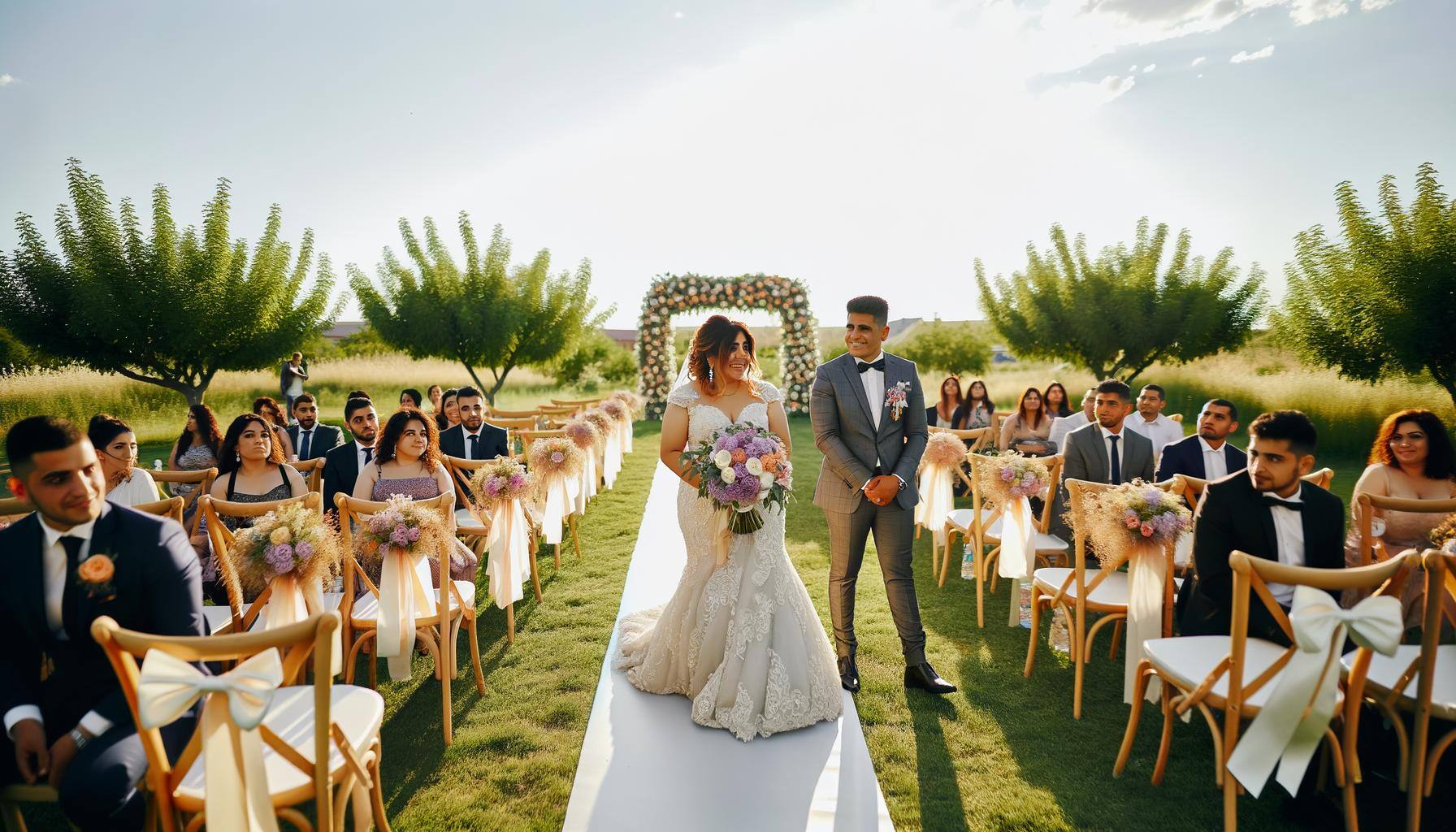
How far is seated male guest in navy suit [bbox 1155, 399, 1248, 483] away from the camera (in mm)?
5117

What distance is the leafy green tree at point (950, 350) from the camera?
1571 inches

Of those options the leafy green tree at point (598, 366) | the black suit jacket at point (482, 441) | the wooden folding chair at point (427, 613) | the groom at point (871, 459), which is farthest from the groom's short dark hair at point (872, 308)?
the leafy green tree at point (598, 366)

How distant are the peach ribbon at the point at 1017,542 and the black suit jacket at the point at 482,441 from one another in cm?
475

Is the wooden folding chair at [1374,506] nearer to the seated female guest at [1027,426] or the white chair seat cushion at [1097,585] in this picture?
the white chair seat cushion at [1097,585]

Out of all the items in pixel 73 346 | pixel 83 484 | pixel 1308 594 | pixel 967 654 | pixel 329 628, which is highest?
pixel 73 346

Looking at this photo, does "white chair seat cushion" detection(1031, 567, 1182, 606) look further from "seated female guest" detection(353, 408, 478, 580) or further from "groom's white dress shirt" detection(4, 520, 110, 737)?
"groom's white dress shirt" detection(4, 520, 110, 737)

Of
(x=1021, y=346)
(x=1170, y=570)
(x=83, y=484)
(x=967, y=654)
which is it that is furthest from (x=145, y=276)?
(x=1021, y=346)

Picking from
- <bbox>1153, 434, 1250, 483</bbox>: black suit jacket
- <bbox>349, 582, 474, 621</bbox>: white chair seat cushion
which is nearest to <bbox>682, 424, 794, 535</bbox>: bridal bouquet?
<bbox>349, 582, 474, 621</bbox>: white chair seat cushion

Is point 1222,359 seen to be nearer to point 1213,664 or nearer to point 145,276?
point 1213,664

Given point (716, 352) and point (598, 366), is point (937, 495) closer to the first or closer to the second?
point (716, 352)

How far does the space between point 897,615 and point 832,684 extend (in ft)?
2.16

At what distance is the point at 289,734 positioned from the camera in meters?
2.46

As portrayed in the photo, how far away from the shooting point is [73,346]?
39.2 feet

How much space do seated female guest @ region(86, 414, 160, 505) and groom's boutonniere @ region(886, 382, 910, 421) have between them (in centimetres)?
496
